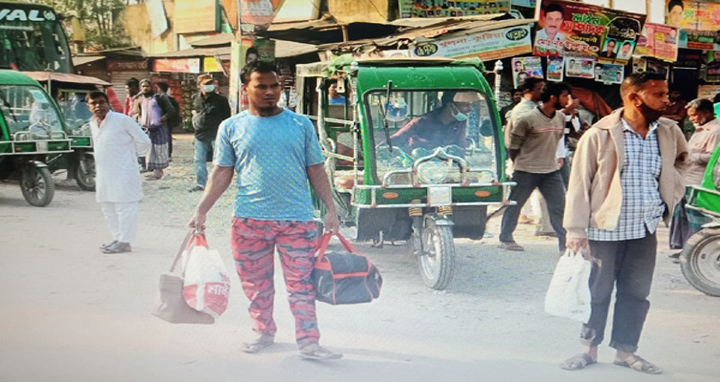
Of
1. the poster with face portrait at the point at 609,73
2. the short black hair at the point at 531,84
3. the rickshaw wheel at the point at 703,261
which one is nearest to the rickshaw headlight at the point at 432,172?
the short black hair at the point at 531,84

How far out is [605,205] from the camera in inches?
163

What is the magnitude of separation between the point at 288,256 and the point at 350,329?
2.97 feet

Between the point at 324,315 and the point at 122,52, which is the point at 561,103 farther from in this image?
the point at 122,52

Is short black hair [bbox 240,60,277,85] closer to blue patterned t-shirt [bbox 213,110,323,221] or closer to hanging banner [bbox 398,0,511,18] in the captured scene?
blue patterned t-shirt [bbox 213,110,323,221]

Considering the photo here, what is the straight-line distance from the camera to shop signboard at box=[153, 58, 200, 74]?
934 inches

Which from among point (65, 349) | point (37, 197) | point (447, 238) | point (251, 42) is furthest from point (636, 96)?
point (251, 42)

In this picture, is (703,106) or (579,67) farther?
(579,67)

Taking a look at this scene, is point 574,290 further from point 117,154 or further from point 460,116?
point 117,154

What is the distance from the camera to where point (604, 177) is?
416 cm

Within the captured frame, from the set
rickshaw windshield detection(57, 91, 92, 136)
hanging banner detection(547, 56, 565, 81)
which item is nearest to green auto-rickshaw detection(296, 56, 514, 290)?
rickshaw windshield detection(57, 91, 92, 136)

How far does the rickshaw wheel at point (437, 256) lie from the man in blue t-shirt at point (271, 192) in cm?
174

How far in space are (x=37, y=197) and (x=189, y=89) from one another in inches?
620

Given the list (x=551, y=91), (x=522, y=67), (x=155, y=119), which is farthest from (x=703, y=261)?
(x=155, y=119)

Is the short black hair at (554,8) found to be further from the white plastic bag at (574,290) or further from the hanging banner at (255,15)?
the white plastic bag at (574,290)
